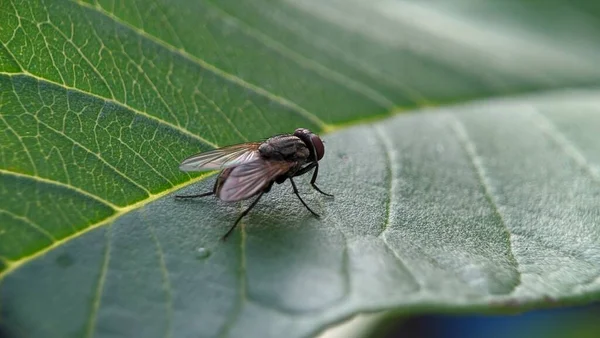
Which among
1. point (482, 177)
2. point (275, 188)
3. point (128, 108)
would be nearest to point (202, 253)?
point (275, 188)

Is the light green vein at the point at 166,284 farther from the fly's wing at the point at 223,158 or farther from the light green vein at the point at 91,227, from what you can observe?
the fly's wing at the point at 223,158

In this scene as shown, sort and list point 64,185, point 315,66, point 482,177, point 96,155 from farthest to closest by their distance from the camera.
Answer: point 315,66, point 482,177, point 96,155, point 64,185

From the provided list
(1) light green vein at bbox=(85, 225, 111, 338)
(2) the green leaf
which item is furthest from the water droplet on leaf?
(1) light green vein at bbox=(85, 225, 111, 338)

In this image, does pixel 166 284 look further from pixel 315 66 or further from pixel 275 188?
pixel 315 66

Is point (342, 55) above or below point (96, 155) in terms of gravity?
above

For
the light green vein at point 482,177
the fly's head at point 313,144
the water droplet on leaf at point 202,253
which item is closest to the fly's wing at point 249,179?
the fly's head at point 313,144

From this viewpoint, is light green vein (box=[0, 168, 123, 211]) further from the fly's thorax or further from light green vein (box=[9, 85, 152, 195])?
the fly's thorax

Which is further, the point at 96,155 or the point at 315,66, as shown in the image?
the point at 315,66
